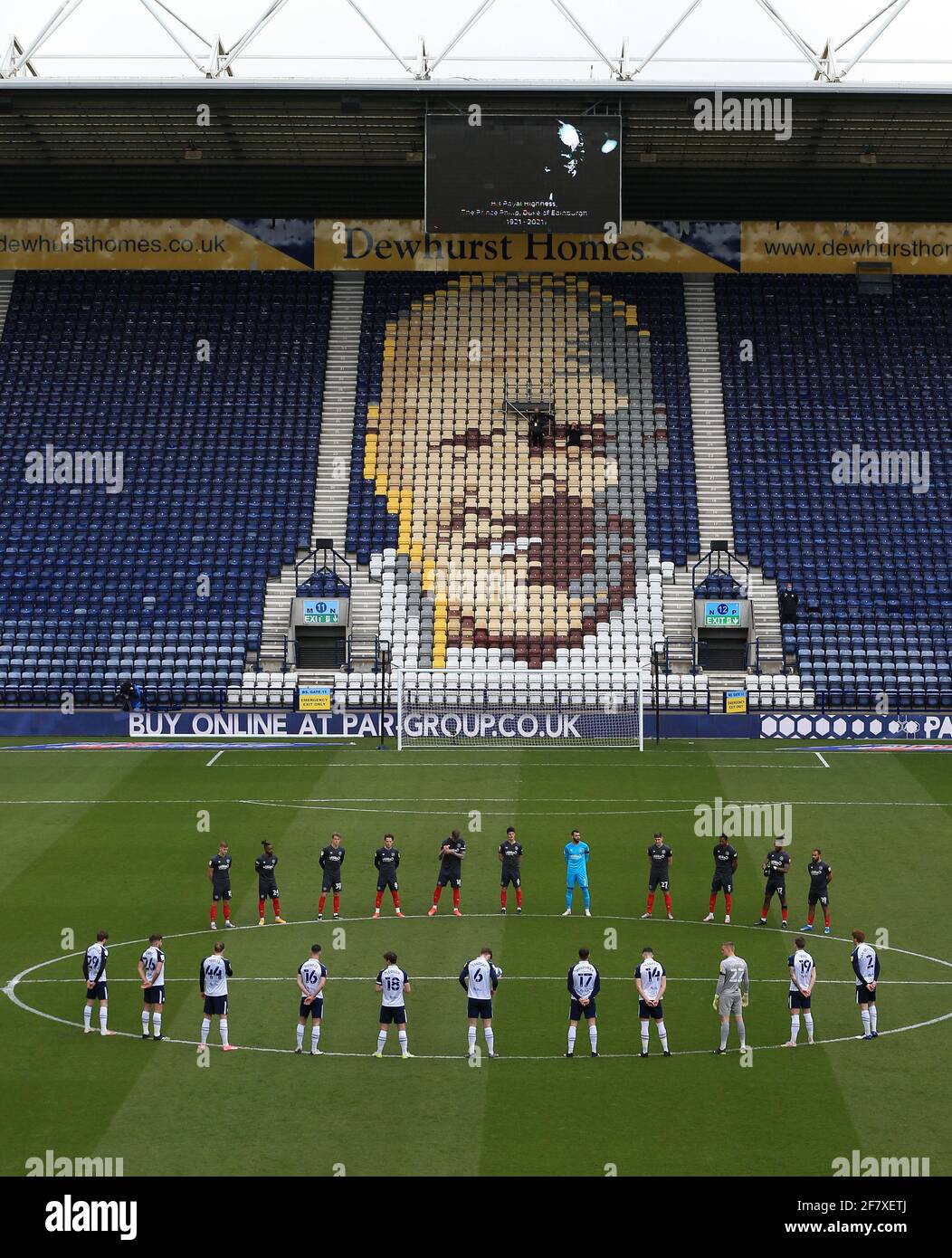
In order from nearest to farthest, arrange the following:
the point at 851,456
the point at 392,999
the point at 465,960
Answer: the point at 392,999 → the point at 465,960 → the point at 851,456

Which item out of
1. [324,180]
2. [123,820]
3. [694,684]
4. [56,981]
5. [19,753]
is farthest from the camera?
[324,180]

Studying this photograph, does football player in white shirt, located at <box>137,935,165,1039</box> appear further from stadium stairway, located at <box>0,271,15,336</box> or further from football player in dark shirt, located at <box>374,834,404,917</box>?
stadium stairway, located at <box>0,271,15,336</box>

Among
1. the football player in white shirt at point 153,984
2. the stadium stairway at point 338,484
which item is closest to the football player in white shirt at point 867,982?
the football player in white shirt at point 153,984

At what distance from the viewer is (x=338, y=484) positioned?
47844mm

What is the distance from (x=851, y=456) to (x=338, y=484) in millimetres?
14279

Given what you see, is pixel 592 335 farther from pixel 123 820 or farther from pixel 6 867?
pixel 6 867

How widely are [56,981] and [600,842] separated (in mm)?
11123

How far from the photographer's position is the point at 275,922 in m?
26.6

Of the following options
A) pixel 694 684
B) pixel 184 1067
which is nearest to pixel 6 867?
pixel 184 1067

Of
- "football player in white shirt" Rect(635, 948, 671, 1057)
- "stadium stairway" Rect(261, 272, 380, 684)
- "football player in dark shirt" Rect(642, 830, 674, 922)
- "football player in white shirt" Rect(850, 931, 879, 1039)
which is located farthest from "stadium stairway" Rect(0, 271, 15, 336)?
"football player in white shirt" Rect(850, 931, 879, 1039)

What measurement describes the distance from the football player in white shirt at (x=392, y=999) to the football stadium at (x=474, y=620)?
0.16 feet

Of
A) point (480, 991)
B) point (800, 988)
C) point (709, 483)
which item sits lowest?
point (480, 991)

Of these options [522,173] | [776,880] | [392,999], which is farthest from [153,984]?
[522,173]

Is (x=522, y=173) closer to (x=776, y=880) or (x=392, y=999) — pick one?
(x=776, y=880)
